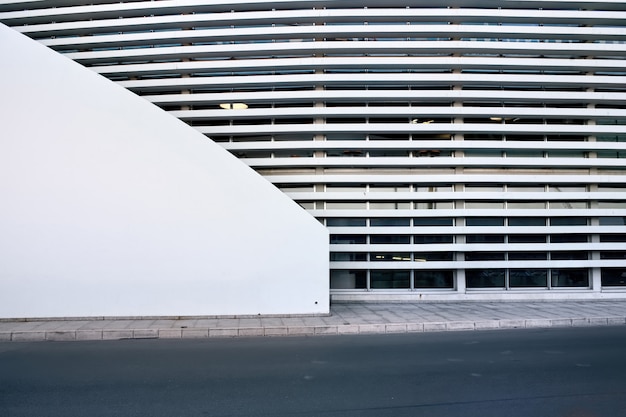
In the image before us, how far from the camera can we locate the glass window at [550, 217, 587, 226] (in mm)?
13414

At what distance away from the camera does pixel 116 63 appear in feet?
45.5

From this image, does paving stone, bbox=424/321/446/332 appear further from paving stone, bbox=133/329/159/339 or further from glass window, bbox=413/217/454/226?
paving stone, bbox=133/329/159/339

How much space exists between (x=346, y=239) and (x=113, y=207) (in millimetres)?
6975

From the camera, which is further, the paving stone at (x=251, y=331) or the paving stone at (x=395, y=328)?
the paving stone at (x=395, y=328)

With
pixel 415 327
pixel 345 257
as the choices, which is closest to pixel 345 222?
pixel 345 257

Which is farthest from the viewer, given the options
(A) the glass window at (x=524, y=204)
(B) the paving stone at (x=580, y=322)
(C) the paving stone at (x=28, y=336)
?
(A) the glass window at (x=524, y=204)

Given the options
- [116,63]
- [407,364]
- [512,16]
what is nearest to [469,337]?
[407,364]

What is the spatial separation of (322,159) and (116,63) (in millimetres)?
8056

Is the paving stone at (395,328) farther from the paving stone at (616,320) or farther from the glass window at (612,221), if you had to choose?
the glass window at (612,221)

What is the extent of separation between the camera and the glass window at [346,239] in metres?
13.1

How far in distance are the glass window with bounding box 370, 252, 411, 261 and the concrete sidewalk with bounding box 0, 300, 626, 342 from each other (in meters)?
2.09

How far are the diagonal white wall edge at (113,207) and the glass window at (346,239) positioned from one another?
3441 mm

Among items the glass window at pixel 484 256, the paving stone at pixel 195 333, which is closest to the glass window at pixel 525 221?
the glass window at pixel 484 256

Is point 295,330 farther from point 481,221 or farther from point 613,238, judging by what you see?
point 613,238
